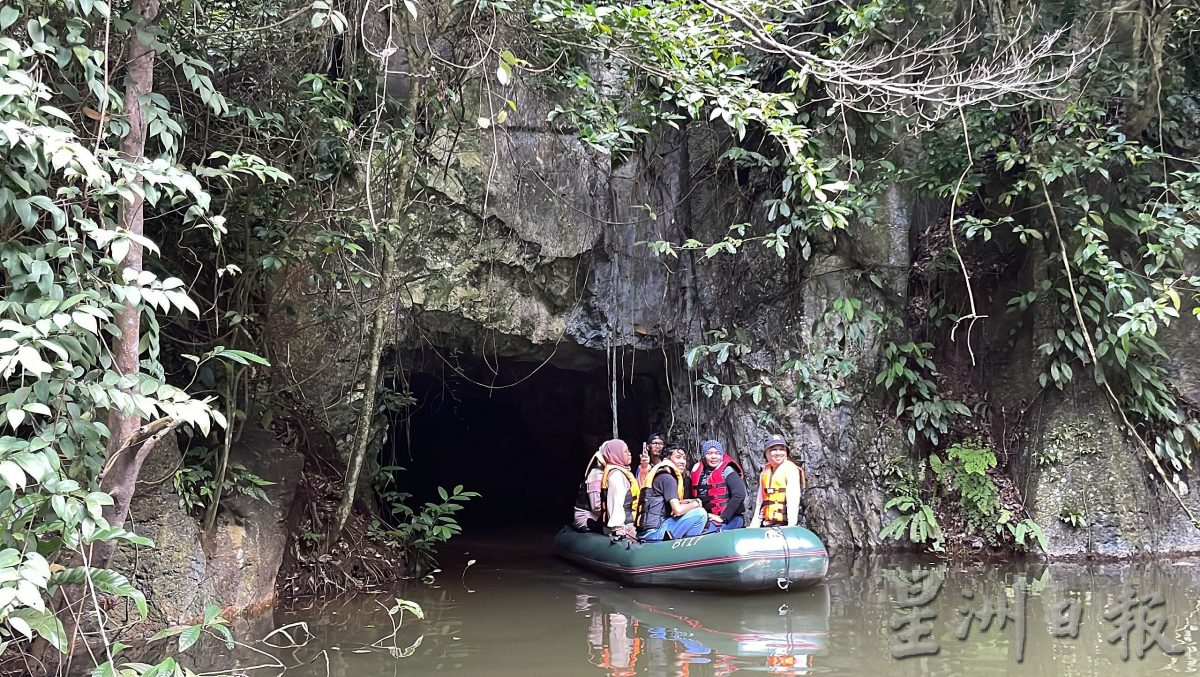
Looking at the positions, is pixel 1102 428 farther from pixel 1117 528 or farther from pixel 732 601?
pixel 732 601

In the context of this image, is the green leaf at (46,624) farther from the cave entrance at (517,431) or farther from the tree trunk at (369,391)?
the cave entrance at (517,431)

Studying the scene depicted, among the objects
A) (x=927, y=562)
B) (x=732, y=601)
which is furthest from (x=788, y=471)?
(x=927, y=562)

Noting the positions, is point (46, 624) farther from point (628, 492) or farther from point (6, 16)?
point (628, 492)

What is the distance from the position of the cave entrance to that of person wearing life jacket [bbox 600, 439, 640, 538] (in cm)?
222

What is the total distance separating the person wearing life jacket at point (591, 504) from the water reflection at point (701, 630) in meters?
1.14

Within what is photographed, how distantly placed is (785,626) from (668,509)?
185 cm

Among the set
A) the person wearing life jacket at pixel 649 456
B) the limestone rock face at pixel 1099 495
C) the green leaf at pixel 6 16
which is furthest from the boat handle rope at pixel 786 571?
the green leaf at pixel 6 16

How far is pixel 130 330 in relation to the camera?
11.5 feet

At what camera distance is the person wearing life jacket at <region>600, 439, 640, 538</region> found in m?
7.39

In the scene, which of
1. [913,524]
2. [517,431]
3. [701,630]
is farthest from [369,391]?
[517,431]

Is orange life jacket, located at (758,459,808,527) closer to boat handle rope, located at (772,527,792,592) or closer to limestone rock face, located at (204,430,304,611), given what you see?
boat handle rope, located at (772,527,792,592)

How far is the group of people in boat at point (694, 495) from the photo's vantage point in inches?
273

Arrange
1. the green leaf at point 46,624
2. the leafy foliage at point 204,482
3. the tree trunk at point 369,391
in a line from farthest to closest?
Result: the tree trunk at point 369,391 < the leafy foliage at point 204,482 < the green leaf at point 46,624

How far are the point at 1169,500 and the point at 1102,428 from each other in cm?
82
